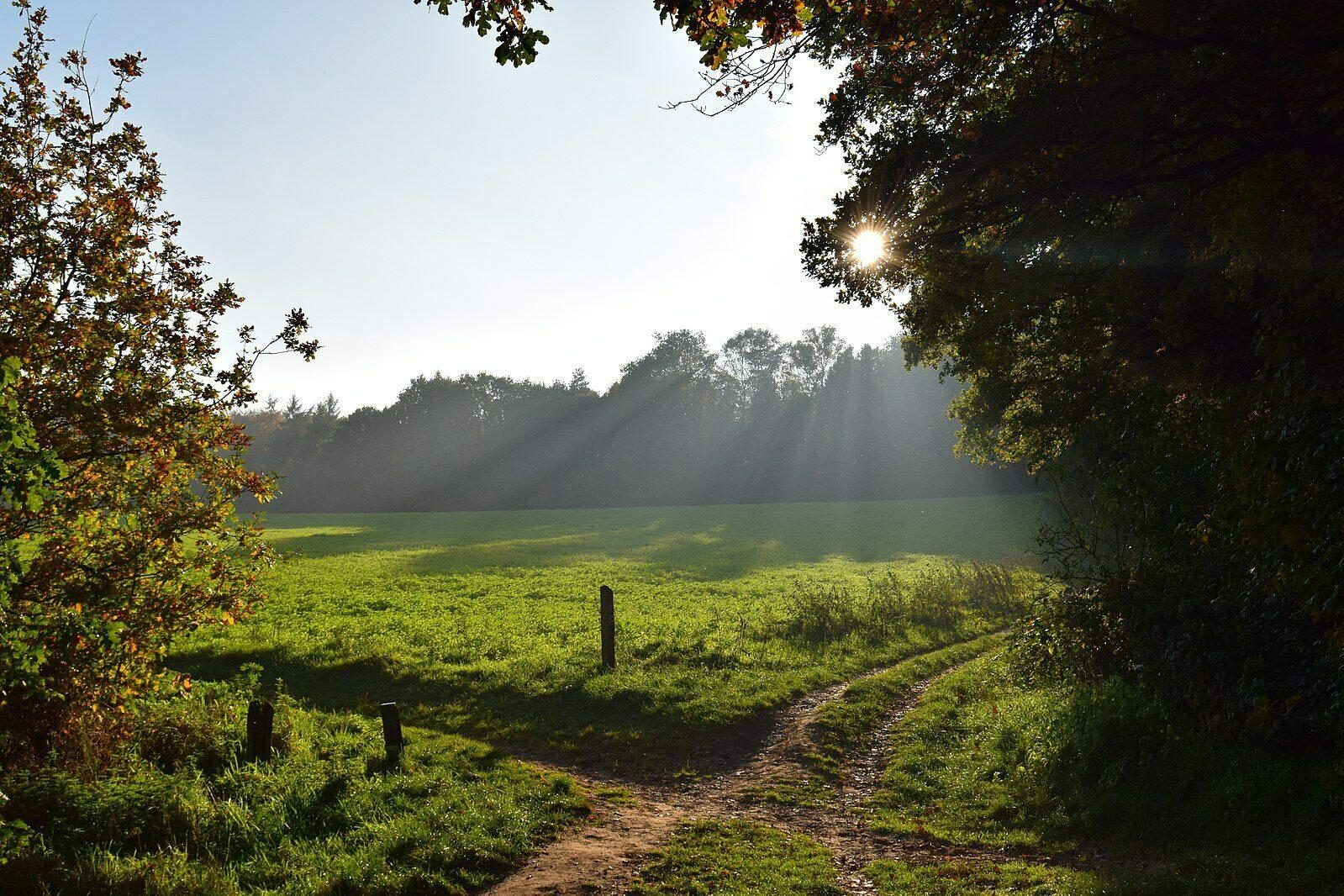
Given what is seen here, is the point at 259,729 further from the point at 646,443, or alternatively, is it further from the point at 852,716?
the point at 646,443

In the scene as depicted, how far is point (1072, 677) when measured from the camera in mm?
12422

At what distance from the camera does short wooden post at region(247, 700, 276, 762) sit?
9.78m

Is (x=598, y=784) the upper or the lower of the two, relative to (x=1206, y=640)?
lower

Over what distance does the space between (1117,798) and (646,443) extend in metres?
81.4

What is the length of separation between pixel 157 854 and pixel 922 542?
1529 inches

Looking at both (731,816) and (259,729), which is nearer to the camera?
(731,816)

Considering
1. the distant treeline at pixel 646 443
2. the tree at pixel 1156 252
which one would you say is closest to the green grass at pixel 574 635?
the tree at pixel 1156 252

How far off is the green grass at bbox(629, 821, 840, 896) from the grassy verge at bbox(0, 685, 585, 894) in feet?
4.70

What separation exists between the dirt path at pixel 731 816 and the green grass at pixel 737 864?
202 mm

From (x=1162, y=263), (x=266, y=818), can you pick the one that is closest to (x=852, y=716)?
(x=1162, y=263)

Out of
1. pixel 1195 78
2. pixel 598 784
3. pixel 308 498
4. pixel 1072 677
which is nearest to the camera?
pixel 1195 78

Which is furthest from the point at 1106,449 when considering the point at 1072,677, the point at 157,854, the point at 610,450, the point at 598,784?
the point at 610,450

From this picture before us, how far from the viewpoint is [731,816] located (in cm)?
929

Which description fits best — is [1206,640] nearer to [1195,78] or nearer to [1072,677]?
[1072,677]
